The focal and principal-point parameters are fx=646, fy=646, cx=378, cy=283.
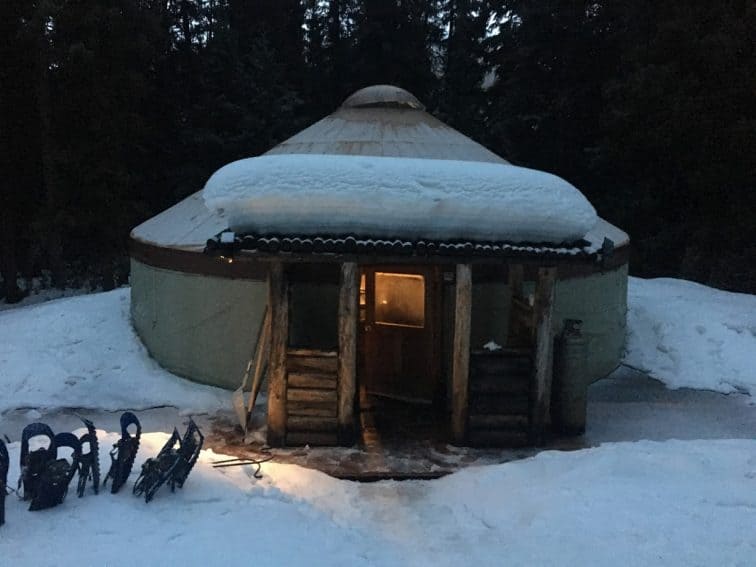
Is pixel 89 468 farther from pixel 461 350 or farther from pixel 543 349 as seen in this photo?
pixel 543 349

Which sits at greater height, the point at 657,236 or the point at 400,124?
the point at 400,124

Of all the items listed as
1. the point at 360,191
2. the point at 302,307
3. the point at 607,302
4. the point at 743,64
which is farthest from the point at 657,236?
the point at 360,191

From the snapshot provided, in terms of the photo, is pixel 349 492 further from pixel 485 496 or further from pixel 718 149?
pixel 718 149

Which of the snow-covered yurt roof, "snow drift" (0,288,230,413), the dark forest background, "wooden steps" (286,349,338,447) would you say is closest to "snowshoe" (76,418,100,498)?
"wooden steps" (286,349,338,447)

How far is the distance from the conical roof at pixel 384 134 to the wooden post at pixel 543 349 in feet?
11.0

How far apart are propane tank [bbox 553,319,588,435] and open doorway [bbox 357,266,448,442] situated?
4.37 feet

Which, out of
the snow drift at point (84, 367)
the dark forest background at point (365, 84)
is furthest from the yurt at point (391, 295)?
the dark forest background at point (365, 84)

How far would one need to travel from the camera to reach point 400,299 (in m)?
7.80

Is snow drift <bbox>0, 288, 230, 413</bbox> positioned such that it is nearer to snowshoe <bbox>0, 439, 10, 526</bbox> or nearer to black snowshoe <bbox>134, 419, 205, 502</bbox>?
black snowshoe <bbox>134, 419, 205, 502</bbox>

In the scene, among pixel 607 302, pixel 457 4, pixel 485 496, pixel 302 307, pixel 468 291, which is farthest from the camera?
pixel 457 4

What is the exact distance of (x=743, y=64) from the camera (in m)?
14.4

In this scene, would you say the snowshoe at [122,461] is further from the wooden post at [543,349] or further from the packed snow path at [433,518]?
the wooden post at [543,349]

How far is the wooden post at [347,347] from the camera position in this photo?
577cm

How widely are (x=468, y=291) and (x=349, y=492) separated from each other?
2083 millimetres
